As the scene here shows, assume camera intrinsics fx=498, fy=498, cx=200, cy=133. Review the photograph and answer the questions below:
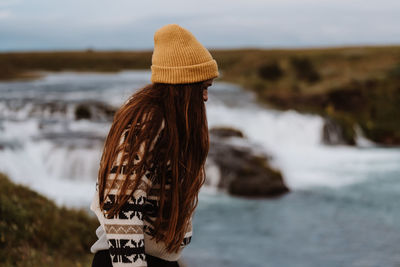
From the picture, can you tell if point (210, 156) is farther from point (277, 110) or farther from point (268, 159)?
point (277, 110)

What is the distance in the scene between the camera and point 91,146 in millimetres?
16078

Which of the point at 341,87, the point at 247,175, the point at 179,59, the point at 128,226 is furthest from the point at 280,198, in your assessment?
the point at 341,87

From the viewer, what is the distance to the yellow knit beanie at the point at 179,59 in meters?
2.06

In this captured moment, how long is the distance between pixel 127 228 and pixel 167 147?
357mm

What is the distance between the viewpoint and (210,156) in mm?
14938

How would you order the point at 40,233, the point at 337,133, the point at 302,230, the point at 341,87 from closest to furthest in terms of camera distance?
1. the point at 40,233
2. the point at 302,230
3. the point at 337,133
4. the point at 341,87

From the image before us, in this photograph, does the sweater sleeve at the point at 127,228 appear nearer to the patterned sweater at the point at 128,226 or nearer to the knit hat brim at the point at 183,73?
the patterned sweater at the point at 128,226

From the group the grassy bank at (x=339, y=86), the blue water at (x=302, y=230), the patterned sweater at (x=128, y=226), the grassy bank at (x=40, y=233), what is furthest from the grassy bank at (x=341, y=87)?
the patterned sweater at (x=128, y=226)

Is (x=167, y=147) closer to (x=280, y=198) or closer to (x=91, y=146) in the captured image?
(x=280, y=198)

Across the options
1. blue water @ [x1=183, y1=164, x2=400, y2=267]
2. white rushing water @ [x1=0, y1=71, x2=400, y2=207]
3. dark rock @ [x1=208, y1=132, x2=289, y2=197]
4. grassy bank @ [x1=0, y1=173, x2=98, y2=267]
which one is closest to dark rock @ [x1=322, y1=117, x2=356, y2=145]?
white rushing water @ [x1=0, y1=71, x2=400, y2=207]

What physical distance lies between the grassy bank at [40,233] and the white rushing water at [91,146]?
4489 millimetres

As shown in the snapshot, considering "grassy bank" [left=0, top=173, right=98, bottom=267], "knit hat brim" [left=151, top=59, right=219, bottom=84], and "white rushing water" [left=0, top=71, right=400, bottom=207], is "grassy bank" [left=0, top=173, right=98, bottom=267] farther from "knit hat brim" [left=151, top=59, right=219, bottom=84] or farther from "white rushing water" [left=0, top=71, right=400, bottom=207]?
"white rushing water" [left=0, top=71, right=400, bottom=207]

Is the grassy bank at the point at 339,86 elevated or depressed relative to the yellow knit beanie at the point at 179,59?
depressed

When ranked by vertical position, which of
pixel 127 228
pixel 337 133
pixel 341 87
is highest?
pixel 127 228
